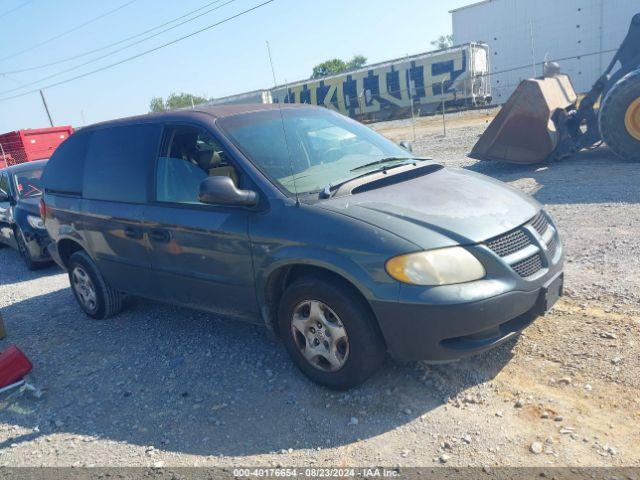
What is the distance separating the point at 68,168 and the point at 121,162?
1.05 meters

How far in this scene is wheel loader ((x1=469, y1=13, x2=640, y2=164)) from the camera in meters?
8.73

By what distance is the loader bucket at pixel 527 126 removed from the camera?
29.9ft

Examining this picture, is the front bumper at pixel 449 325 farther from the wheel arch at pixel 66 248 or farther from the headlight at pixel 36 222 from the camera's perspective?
the headlight at pixel 36 222

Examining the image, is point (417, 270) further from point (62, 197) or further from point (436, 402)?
point (62, 197)

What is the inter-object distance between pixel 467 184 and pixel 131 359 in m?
3.05

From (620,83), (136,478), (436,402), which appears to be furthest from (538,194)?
(136,478)

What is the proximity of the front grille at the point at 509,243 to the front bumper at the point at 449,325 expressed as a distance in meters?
0.25

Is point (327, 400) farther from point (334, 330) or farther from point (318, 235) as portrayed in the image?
point (318, 235)

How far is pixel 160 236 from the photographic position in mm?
4062

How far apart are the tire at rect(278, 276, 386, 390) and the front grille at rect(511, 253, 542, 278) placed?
35.4 inches

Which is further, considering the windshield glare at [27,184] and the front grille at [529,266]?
the windshield glare at [27,184]

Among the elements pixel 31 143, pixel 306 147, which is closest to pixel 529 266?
pixel 306 147

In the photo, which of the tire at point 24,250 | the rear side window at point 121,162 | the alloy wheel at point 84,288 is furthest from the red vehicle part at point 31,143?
the rear side window at point 121,162

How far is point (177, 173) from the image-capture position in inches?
162
